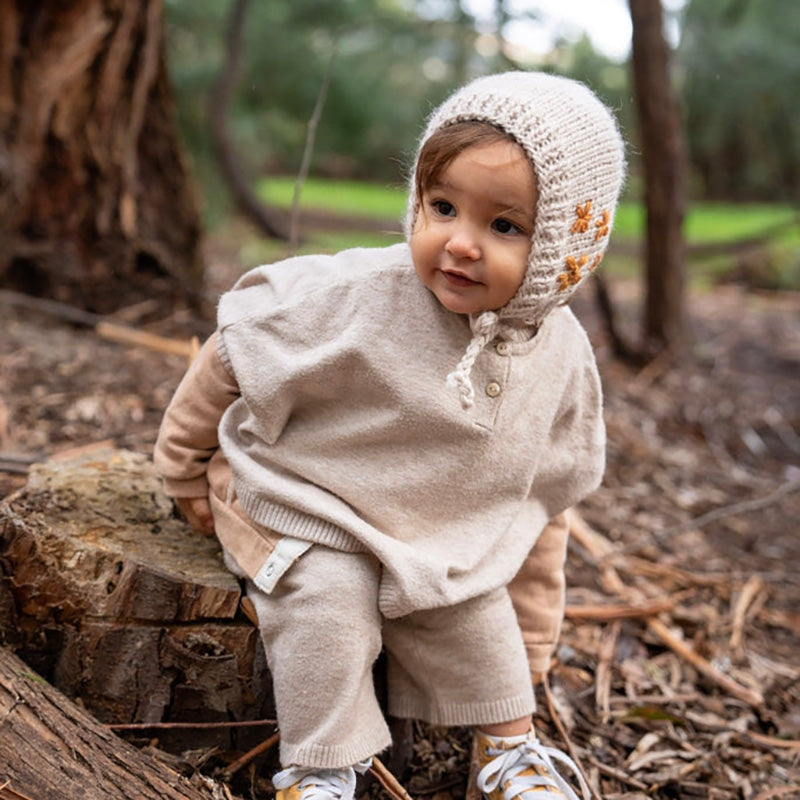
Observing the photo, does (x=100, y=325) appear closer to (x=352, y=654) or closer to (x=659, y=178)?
(x=352, y=654)

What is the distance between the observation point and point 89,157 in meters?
4.28

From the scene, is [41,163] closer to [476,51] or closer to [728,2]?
[476,51]

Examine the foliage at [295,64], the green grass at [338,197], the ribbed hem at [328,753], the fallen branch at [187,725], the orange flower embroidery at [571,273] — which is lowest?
the green grass at [338,197]

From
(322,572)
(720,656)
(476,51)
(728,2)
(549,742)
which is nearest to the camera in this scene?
(322,572)

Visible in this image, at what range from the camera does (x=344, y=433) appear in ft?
6.67

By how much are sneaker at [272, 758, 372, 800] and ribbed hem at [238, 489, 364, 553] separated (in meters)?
Answer: 0.46

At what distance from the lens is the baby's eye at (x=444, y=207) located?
190cm

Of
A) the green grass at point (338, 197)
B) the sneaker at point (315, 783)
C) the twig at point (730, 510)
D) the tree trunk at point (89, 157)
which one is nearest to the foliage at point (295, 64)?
the green grass at point (338, 197)

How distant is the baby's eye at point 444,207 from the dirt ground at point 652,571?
4.31 ft

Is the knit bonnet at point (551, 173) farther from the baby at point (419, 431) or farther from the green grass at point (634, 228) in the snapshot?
the green grass at point (634, 228)

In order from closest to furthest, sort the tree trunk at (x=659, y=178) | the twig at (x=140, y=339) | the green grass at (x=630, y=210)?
1. the twig at (x=140, y=339)
2. the tree trunk at (x=659, y=178)
3. the green grass at (x=630, y=210)

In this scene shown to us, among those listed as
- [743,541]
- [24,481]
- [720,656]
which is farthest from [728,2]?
[24,481]

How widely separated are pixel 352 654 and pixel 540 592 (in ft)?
2.13

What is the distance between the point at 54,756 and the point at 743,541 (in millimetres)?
3169
